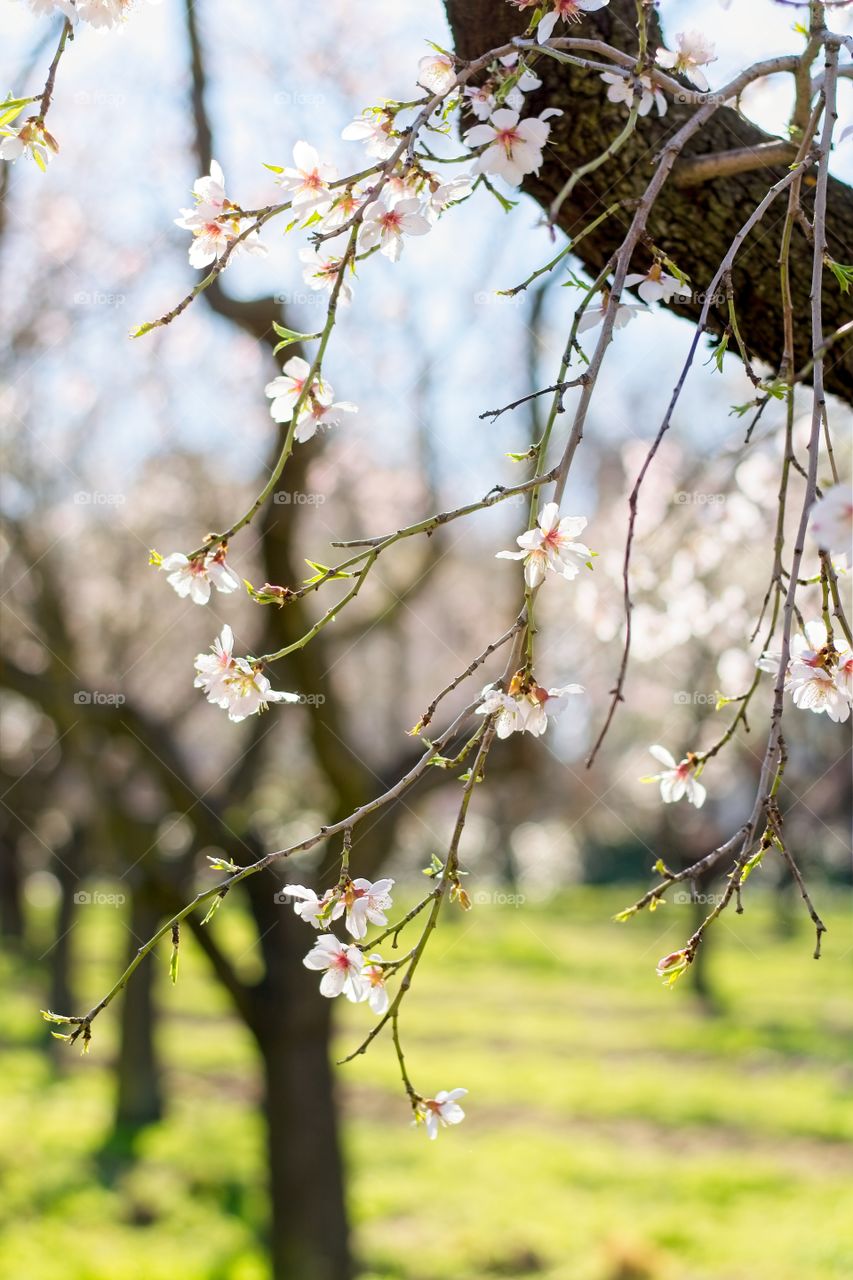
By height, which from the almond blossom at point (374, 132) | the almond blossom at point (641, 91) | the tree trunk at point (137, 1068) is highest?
the tree trunk at point (137, 1068)

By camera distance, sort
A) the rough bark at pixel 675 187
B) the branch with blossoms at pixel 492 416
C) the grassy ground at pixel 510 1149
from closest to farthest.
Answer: the branch with blossoms at pixel 492 416
the rough bark at pixel 675 187
the grassy ground at pixel 510 1149

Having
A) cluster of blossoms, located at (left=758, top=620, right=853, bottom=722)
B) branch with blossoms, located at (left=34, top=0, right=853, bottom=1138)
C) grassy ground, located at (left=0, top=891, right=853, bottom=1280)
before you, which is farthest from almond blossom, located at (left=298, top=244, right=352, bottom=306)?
grassy ground, located at (left=0, top=891, right=853, bottom=1280)

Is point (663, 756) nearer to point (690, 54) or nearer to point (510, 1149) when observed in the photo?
point (690, 54)

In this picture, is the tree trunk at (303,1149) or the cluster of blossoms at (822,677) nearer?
the cluster of blossoms at (822,677)

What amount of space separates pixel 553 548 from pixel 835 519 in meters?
0.34

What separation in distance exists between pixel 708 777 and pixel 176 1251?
42.1ft

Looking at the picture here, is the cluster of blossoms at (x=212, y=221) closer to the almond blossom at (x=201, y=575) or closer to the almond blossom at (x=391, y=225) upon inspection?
the almond blossom at (x=391, y=225)

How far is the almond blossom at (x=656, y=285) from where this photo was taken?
1.22 m

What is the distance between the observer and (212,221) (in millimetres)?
1249

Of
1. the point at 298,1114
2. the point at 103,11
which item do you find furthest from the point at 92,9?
the point at 298,1114

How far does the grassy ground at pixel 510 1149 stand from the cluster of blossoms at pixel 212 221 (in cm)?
534

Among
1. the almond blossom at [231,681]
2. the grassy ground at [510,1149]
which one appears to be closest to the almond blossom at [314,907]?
the almond blossom at [231,681]

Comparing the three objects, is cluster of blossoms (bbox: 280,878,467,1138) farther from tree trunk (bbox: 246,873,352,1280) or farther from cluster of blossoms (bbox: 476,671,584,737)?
tree trunk (bbox: 246,873,352,1280)

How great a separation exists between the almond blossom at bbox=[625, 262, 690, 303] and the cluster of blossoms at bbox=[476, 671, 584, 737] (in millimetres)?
432
